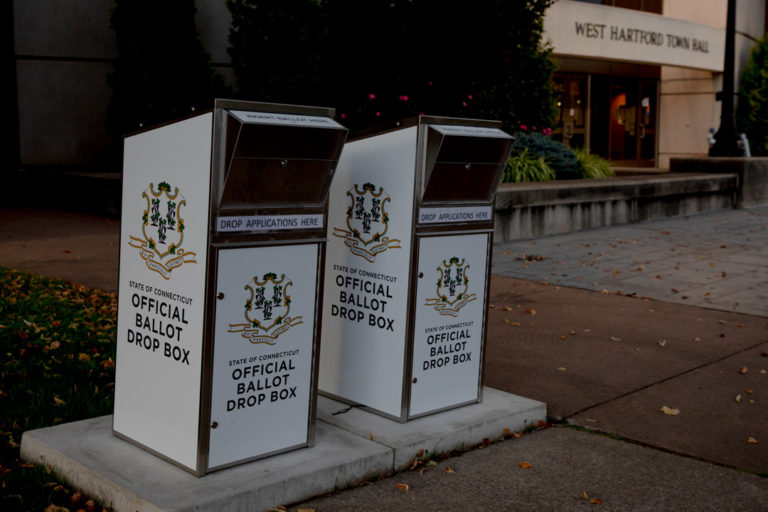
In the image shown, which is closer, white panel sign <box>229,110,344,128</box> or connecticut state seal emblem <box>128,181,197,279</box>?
white panel sign <box>229,110,344,128</box>

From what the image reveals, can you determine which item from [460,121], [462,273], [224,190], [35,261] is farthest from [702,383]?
[35,261]

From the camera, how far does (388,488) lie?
3842mm

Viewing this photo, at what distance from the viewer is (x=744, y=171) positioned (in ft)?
58.9

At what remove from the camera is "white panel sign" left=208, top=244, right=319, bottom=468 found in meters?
3.54

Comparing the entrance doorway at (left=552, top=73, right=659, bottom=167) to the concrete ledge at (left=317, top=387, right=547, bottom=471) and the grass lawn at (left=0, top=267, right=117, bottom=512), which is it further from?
the concrete ledge at (left=317, top=387, right=547, bottom=471)

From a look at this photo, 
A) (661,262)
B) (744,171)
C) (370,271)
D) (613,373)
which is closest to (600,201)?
(661,262)

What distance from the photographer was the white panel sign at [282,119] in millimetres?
3334

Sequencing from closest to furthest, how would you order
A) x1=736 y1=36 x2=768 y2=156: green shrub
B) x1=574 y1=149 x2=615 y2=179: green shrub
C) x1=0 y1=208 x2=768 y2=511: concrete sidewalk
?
x1=0 y1=208 x2=768 y2=511: concrete sidewalk < x1=574 y1=149 x2=615 y2=179: green shrub < x1=736 y1=36 x2=768 y2=156: green shrub

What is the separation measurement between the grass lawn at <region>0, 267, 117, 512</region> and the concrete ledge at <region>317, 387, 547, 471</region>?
130cm

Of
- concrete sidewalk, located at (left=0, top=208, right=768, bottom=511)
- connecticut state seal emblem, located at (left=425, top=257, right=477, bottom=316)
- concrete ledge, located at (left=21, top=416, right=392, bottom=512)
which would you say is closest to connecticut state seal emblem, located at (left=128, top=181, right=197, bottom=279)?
concrete ledge, located at (left=21, top=416, right=392, bottom=512)

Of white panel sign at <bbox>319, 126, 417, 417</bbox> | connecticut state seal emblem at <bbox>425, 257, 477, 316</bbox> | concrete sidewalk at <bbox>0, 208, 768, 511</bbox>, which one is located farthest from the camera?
connecticut state seal emblem at <bbox>425, 257, 477, 316</bbox>

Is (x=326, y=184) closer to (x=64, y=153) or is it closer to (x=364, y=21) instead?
(x=364, y=21)

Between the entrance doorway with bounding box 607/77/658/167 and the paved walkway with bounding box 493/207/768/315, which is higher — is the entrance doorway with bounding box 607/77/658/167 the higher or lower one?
the higher one

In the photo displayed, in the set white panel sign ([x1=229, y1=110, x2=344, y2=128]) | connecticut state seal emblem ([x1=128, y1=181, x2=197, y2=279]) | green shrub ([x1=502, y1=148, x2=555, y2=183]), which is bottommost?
connecticut state seal emblem ([x1=128, y1=181, x2=197, y2=279])
